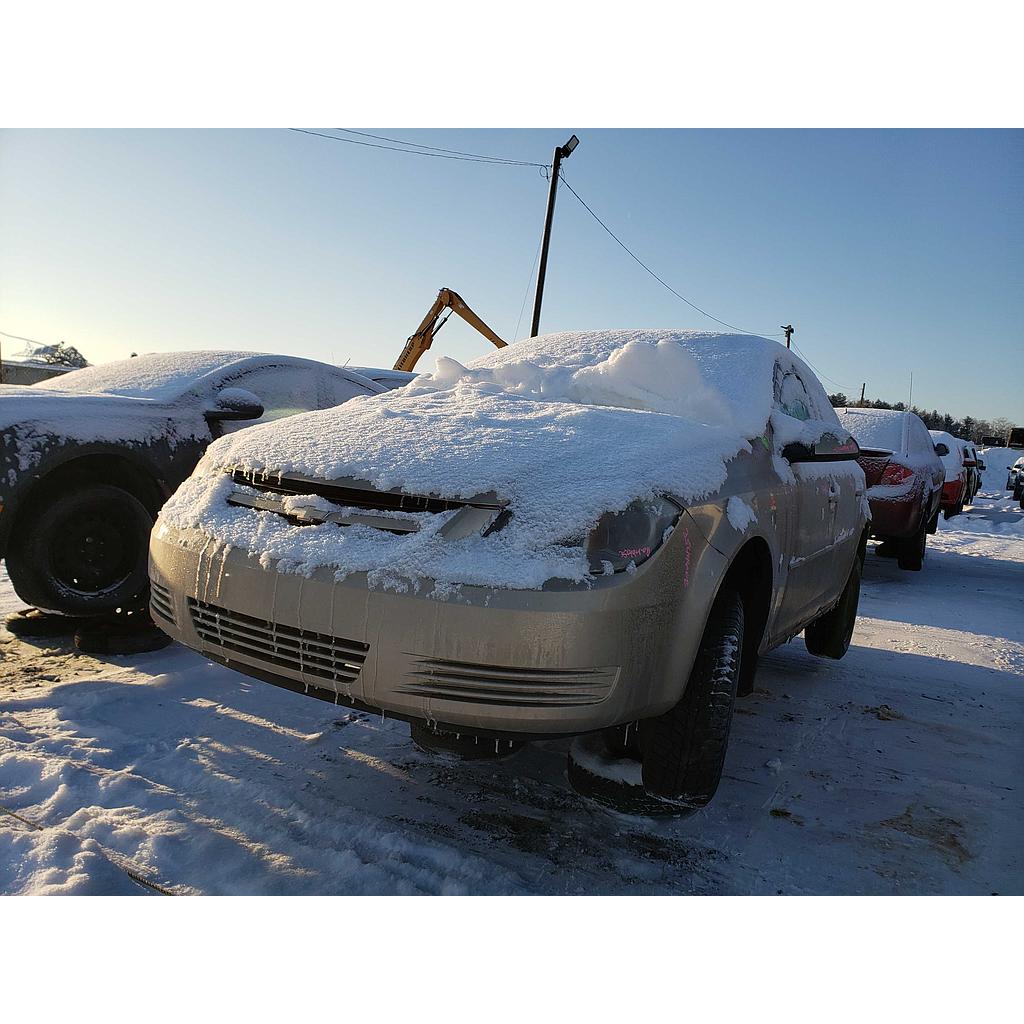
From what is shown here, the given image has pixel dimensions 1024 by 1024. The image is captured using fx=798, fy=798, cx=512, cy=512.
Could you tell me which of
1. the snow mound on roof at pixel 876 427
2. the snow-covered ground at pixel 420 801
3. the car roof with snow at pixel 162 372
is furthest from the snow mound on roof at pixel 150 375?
the snow mound on roof at pixel 876 427

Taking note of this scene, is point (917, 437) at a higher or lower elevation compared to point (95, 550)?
higher

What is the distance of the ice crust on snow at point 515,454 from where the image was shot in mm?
1933

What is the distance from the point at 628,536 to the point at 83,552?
2.86 metres

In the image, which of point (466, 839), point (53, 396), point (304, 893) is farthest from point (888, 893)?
point (53, 396)

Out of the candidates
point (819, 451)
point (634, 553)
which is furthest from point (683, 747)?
point (819, 451)

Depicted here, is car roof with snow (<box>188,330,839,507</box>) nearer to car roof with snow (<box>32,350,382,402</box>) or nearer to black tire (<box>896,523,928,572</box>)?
car roof with snow (<box>32,350,382,402</box>)

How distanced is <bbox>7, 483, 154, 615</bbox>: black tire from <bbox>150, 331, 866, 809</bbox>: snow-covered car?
1.26m

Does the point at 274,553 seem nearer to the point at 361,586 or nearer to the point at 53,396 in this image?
the point at 361,586

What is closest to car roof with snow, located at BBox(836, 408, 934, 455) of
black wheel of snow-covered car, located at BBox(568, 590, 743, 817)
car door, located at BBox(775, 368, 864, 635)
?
car door, located at BBox(775, 368, 864, 635)

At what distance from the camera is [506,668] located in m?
1.86

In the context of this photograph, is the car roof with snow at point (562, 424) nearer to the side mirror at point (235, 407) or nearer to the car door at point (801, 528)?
the car door at point (801, 528)

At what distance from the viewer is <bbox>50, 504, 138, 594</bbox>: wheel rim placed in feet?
11.9

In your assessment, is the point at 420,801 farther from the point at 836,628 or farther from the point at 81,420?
the point at 836,628

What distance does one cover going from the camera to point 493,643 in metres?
1.85
